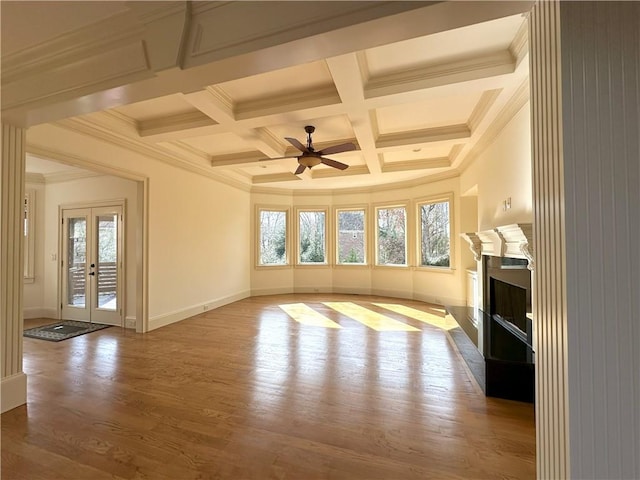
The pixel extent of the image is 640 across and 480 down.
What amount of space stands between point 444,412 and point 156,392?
2.48 metres

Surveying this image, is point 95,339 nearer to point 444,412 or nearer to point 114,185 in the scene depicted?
point 114,185

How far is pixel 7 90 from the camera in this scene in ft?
7.50

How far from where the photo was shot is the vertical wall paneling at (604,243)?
1084 millimetres

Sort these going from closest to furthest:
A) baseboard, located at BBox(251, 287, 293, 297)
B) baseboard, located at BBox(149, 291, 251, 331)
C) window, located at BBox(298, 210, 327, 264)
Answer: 1. baseboard, located at BBox(149, 291, 251, 331)
2. baseboard, located at BBox(251, 287, 293, 297)
3. window, located at BBox(298, 210, 327, 264)

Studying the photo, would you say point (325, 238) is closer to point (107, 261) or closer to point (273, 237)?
point (273, 237)

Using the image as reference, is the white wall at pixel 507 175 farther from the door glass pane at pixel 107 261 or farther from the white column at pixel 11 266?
the door glass pane at pixel 107 261

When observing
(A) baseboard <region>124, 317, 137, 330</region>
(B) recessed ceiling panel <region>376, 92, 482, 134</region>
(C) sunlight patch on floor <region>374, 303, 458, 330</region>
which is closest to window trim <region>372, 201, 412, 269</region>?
(C) sunlight patch on floor <region>374, 303, 458, 330</region>

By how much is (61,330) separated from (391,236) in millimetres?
6699

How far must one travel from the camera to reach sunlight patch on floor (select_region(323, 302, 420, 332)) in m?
4.53

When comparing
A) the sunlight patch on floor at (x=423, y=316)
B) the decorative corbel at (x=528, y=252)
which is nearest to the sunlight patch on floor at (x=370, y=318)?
the sunlight patch on floor at (x=423, y=316)

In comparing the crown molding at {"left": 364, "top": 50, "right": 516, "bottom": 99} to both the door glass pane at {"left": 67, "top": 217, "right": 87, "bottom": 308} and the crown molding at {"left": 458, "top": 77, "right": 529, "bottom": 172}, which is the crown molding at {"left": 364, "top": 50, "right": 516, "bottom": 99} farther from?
the door glass pane at {"left": 67, "top": 217, "right": 87, "bottom": 308}

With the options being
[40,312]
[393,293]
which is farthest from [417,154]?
[40,312]

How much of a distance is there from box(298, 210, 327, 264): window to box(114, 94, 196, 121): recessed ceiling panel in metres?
4.57

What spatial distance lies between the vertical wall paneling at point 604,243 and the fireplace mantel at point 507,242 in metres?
1.69
